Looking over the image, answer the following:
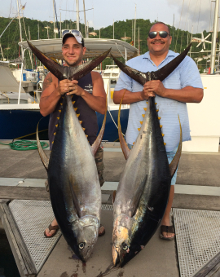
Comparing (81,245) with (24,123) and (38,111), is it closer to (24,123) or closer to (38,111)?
(38,111)

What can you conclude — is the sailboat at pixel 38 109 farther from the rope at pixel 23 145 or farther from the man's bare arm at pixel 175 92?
the man's bare arm at pixel 175 92

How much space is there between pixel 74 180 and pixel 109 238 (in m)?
0.70

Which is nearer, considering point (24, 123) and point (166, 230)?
point (166, 230)

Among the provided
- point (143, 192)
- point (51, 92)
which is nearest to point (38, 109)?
point (51, 92)

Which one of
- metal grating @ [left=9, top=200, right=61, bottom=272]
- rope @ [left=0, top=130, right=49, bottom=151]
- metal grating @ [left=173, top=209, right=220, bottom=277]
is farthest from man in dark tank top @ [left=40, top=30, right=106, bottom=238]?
rope @ [left=0, top=130, right=49, bottom=151]

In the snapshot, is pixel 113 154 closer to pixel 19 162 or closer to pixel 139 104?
pixel 19 162

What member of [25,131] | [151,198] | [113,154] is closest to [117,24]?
[25,131]

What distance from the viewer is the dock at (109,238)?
1.68 m

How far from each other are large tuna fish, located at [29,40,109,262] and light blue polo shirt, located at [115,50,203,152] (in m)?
0.39

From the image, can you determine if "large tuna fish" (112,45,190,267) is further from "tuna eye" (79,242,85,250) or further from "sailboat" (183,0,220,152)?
"sailboat" (183,0,220,152)

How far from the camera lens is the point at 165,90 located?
171 cm

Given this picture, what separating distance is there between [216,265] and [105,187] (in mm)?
1653

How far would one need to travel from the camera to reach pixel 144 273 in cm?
164

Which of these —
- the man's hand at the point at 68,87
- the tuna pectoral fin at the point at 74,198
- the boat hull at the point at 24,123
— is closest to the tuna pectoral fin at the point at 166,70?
the man's hand at the point at 68,87
